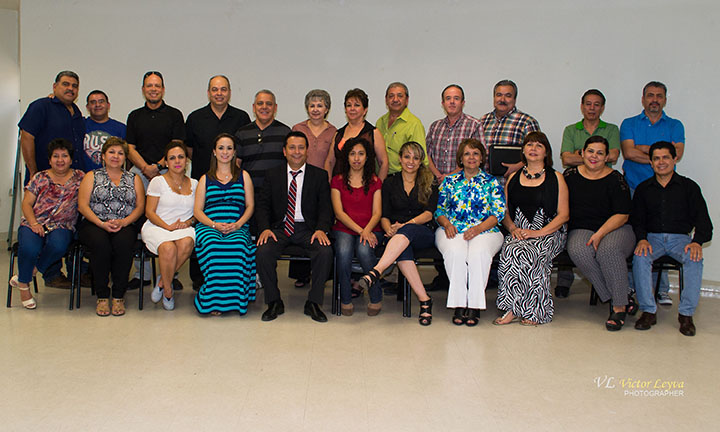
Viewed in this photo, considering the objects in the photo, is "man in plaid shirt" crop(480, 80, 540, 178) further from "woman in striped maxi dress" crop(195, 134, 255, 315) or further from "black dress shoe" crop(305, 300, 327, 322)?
"woman in striped maxi dress" crop(195, 134, 255, 315)

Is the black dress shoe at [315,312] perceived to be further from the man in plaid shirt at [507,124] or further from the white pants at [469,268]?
the man in plaid shirt at [507,124]

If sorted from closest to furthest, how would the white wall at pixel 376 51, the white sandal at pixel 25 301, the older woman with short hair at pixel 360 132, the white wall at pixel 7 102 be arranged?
the white sandal at pixel 25 301 → the older woman with short hair at pixel 360 132 → the white wall at pixel 376 51 → the white wall at pixel 7 102

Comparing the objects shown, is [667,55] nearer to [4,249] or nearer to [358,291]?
[358,291]

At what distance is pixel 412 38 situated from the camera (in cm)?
582

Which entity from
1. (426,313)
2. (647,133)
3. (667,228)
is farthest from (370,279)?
(647,133)

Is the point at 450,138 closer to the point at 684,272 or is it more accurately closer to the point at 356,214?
the point at 356,214

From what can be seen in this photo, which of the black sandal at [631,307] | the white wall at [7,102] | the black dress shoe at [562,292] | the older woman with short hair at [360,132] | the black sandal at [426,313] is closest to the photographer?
the black sandal at [426,313]

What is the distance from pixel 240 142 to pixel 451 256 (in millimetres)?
1833

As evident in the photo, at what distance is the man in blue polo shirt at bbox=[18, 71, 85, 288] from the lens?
460 cm

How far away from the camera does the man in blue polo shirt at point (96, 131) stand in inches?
190

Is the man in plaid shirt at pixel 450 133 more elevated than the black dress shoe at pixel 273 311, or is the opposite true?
the man in plaid shirt at pixel 450 133

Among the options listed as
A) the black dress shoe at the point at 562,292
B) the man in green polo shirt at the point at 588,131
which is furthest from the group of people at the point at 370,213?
the black dress shoe at the point at 562,292

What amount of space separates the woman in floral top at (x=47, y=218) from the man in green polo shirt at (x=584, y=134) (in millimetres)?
3798

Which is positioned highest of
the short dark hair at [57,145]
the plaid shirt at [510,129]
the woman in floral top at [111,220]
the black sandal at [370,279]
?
the plaid shirt at [510,129]
